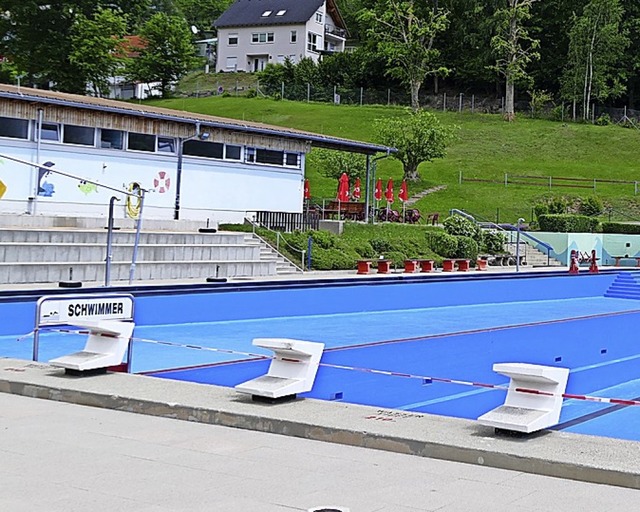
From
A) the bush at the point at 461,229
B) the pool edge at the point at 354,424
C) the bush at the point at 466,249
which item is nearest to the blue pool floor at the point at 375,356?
the pool edge at the point at 354,424

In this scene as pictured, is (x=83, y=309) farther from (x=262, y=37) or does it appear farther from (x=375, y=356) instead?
(x=262, y=37)

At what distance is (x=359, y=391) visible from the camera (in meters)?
12.2

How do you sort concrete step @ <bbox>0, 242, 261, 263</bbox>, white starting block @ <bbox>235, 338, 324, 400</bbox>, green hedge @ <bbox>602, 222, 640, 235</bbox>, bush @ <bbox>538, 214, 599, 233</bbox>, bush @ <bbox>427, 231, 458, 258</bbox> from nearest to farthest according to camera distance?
white starting block @ <bbox>235, 338, 324, 400</bbox> → concrete step @ <bbox>0, 242, 261, 263</bbox> → bush @ <bbox>427, 231, 458, 258</bbox> → bush @ <bbox>538, 214, 599, 233</bbox> → green hedge @ <bbox>602, 222, 640, 235</bbox>

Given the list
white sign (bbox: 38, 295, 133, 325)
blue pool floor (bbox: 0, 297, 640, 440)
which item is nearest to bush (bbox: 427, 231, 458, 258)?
blue pool floor (bbox: 0, 297, 640, 440)

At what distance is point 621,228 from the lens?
137 feet

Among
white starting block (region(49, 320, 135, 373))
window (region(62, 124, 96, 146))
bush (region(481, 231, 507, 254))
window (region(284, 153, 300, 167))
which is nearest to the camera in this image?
white starting block (region(49, 320, 135, 373))

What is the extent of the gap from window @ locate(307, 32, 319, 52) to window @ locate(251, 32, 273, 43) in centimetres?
346

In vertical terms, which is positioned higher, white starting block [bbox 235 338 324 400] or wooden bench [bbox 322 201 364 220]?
wooden bench [bbox 322 201 364 220]

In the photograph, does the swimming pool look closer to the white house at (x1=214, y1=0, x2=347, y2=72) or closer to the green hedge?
the green hedge

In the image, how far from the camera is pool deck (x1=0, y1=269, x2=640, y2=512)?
5.53 m

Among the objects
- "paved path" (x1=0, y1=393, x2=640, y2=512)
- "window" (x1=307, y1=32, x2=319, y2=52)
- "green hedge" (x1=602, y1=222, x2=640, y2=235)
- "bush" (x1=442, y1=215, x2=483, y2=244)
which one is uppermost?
"window" (x1=307, y1=32, x2=319, y2=52)

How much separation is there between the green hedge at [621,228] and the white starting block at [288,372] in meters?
36.0

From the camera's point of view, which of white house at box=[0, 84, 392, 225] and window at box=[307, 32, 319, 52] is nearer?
white house at box=[0, 84, 392, 225]

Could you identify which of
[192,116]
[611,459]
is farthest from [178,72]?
[611,459]
